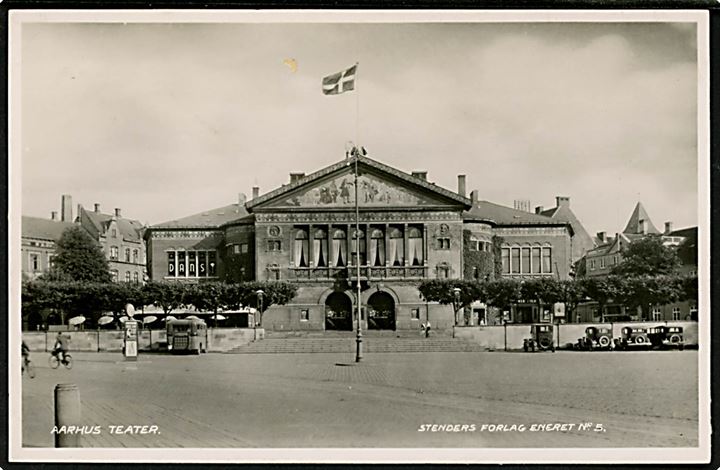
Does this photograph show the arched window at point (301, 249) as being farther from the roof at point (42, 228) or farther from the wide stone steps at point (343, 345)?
the roof at point (42, 228)

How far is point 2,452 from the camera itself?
11.1 meters

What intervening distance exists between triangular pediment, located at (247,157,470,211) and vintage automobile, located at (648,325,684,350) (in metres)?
4.61

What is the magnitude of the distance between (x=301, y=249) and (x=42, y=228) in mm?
6935

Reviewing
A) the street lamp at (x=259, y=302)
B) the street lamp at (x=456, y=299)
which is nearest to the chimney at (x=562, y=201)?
the street lamp at (x=456, y=299)

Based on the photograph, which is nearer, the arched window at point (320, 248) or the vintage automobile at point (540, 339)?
the arched window at point (320, 248)

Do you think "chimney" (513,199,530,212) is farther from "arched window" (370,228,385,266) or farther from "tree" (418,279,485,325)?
"arched window" (370,228,385,266)

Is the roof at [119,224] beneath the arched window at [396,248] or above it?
above

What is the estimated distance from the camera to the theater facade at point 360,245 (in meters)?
16.6

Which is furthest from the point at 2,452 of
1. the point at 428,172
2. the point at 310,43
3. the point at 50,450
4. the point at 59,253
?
the point at 428,172

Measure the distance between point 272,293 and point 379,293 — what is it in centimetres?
250

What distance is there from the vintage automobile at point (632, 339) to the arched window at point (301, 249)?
6.77 meters

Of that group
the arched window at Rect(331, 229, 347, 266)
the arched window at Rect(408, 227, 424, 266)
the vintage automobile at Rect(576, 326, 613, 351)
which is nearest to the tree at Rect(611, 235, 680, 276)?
the vintage automobile at Rect(576, 326, 613, 351)

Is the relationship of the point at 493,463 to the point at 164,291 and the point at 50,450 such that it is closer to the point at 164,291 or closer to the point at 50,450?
the point at 50,450

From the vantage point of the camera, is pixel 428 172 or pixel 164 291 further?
pixel 164 291
